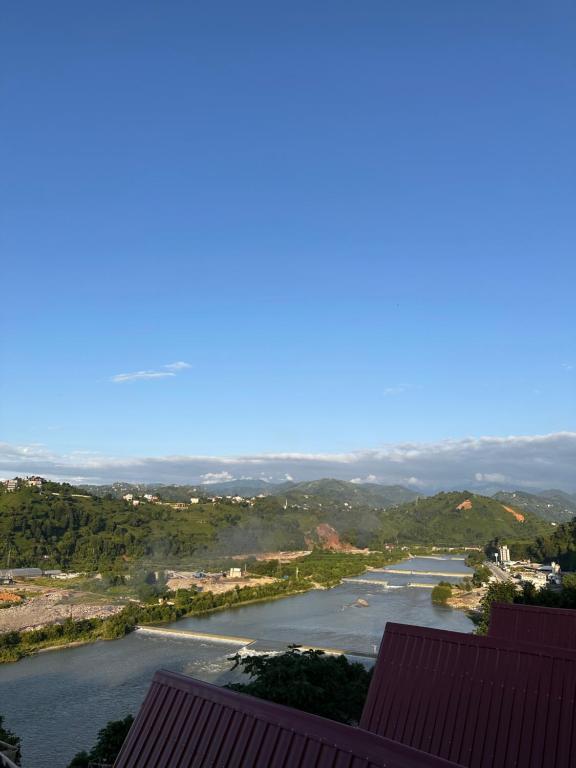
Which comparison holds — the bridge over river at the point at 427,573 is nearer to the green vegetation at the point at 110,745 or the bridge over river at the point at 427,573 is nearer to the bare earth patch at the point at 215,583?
the bare earth patch at the point at 215,583

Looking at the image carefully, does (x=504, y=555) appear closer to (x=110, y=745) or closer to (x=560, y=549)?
(x=560, y=549)

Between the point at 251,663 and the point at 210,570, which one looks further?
the point at 210,570

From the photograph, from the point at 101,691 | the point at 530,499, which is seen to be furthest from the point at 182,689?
the point at 530,499

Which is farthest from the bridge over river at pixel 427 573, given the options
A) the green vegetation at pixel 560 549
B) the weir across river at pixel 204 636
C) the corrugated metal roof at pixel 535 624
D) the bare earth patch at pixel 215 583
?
the corrugated metal roof at pixel 535 624

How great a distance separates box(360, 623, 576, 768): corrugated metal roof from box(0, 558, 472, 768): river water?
12339 mm

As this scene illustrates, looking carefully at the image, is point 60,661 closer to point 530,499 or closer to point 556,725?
point 556,725

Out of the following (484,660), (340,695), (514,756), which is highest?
(484,660)

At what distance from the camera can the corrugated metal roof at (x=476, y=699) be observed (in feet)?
14.6

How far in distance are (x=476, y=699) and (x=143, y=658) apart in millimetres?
22407

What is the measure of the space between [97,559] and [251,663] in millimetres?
48186

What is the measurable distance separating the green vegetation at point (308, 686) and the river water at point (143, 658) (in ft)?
25.2

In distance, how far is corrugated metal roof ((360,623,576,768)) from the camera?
14.6ft

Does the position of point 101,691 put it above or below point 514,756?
below

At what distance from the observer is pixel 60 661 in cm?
2427
